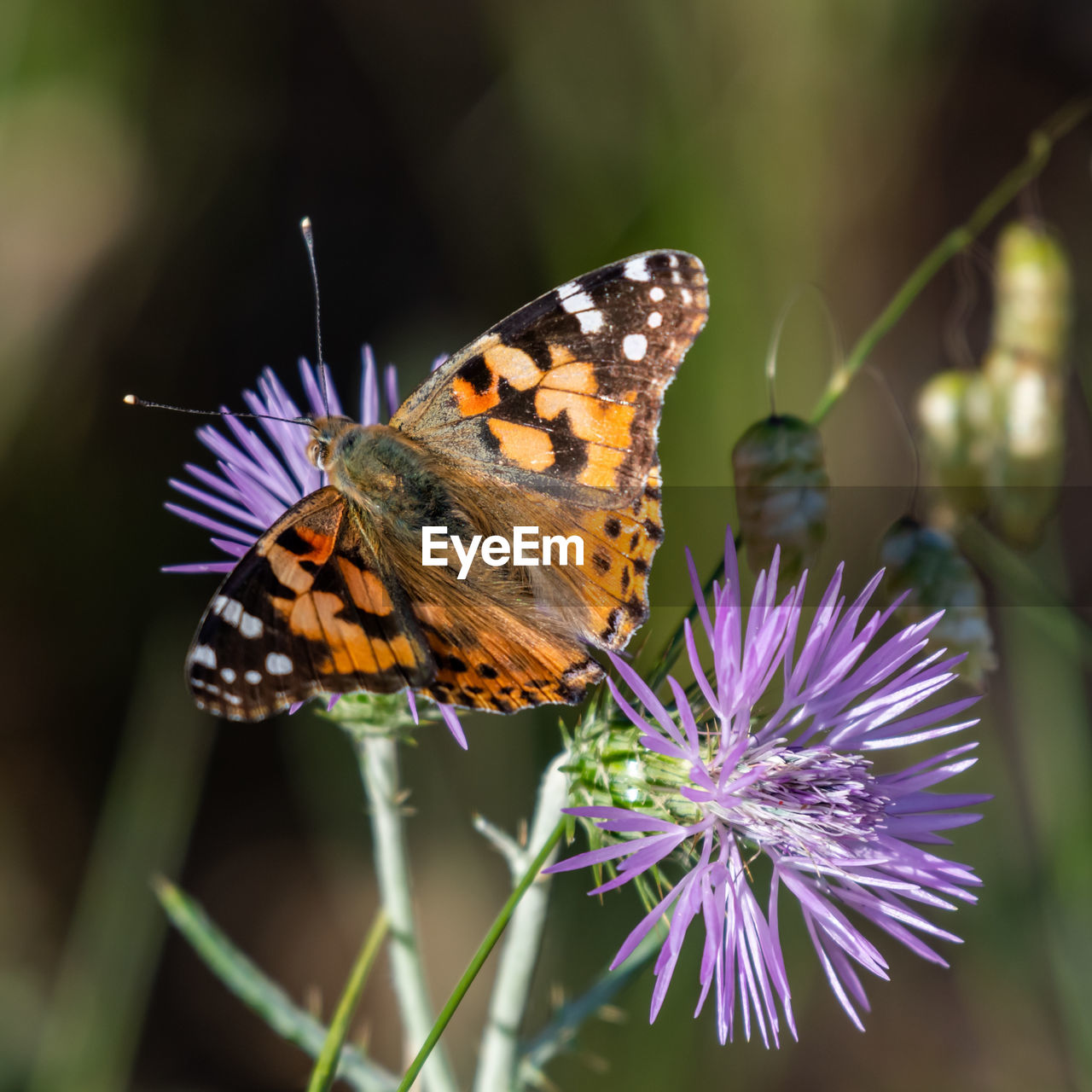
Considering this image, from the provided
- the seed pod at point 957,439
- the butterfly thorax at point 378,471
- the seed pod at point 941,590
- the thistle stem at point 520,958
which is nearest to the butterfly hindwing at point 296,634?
the butterfly thorax at point 378,471

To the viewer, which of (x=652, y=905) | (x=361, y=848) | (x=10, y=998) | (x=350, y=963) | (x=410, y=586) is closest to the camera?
(x=652, y=905)

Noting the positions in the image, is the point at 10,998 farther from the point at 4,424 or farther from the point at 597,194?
the point at 597,194

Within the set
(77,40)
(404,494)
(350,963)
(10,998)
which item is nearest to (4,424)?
(77,40)

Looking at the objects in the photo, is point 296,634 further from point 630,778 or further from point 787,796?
point 787,796

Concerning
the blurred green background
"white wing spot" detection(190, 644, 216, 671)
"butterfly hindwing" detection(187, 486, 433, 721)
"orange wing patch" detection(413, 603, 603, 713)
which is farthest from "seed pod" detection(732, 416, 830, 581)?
the blurred green background

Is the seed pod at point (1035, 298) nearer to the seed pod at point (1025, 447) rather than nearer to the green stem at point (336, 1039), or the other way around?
the seed pod at point (1025, 447)

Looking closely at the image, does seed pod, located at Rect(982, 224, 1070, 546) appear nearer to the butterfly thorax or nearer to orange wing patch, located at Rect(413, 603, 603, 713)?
orange wing patch, located at Rect(413, 603, 603, 713)
